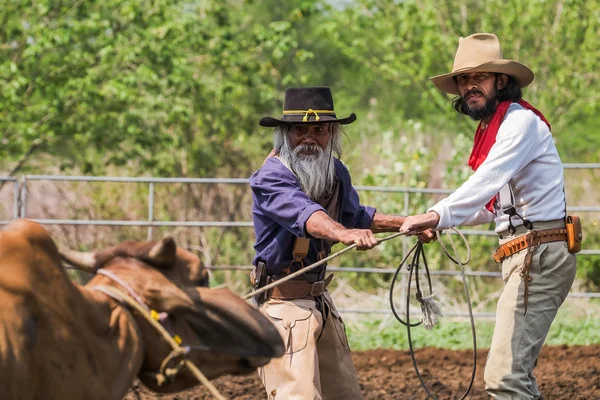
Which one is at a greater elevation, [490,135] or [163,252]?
[490,135]

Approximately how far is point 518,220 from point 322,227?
1052mm

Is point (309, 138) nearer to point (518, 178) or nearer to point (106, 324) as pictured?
point (518, 178)

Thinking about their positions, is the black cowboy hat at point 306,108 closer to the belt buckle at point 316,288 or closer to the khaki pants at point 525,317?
the belt buckle at point 316,288

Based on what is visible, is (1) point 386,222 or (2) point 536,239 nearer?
(2) point 536,239

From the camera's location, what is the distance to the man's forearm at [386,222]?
5.11 meters

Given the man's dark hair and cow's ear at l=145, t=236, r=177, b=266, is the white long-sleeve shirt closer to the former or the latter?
the man's dark hair

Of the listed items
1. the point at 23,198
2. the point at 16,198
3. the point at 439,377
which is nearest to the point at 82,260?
the point at 439,377

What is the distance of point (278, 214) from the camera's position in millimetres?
4422

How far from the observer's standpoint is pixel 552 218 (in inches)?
185

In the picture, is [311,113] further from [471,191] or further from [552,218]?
[552,218]

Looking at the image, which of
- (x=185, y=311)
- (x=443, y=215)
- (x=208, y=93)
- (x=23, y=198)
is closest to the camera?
(x=185, y=311)

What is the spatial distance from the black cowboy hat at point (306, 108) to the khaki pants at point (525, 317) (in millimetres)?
1081

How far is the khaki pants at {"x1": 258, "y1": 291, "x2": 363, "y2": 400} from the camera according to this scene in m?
4.37

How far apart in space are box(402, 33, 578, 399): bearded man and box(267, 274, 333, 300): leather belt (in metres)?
0.51
